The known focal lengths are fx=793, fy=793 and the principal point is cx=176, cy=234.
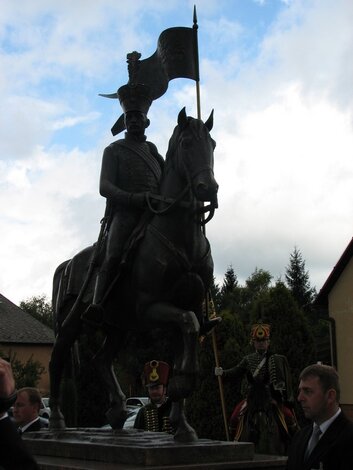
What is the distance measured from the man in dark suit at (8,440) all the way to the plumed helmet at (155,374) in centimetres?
579

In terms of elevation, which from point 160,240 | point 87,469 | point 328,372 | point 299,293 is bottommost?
point 87,469

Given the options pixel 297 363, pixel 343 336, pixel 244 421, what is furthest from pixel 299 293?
pixel 244 421

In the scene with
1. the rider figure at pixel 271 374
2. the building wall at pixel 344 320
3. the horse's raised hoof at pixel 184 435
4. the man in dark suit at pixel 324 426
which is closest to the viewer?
the man in dark suit at pixel 324 426

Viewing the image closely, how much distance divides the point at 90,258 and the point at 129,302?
1.22m

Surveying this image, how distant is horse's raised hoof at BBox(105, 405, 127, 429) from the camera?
7.69 m

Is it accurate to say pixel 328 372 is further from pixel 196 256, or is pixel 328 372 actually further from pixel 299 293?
pixel 299 293

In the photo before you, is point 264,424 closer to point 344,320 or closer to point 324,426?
point 324,426

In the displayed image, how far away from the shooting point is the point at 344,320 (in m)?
28.6

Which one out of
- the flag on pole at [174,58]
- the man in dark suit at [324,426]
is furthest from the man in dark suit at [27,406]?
the flag on pole at [174,58]

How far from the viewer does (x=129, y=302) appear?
741cm

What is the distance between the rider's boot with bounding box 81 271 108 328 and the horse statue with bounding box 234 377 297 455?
3.70 m

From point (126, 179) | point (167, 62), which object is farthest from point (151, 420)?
point (167, 62)

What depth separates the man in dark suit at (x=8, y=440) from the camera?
123 inches

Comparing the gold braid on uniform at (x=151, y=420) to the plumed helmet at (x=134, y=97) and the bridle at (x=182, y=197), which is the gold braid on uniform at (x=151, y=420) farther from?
the plumed helmet at (x=134, y=97)
